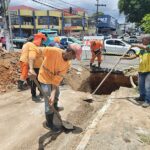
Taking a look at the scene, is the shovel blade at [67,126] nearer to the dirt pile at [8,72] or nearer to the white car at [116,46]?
the dirt pile at [8,72]

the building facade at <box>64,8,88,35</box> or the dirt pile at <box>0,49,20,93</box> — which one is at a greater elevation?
the building facade at <box>64,8,88,35</box>

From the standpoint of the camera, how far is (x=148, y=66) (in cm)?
813

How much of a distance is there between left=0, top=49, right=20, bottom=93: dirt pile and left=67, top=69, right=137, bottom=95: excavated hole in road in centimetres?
279

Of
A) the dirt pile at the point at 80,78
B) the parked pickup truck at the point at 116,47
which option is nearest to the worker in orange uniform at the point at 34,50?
the dirt pile at the point at 80,78

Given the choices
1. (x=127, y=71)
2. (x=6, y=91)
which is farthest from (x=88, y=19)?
(x=6, y=91)

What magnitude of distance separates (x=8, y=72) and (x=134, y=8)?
3297 cm

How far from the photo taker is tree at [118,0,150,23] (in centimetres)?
4056

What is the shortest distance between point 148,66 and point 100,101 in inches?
77.7

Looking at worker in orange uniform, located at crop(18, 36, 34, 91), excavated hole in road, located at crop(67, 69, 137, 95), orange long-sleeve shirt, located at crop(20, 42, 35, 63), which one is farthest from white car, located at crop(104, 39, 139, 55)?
orange long-sleeve shirt, located at crop(20, 42, 35, 63)

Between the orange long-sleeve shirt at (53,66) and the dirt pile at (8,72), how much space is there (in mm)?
4738

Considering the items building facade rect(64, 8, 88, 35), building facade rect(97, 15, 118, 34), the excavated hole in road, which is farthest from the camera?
building facade rect(97, 15, 118, 34)

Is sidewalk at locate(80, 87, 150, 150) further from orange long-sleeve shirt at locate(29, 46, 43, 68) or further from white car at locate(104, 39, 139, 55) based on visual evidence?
white car at locate(104, 39, 139, 55)

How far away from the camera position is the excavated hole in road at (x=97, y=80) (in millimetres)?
14238

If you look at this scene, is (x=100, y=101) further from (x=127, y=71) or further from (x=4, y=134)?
(x=127, y=71)
